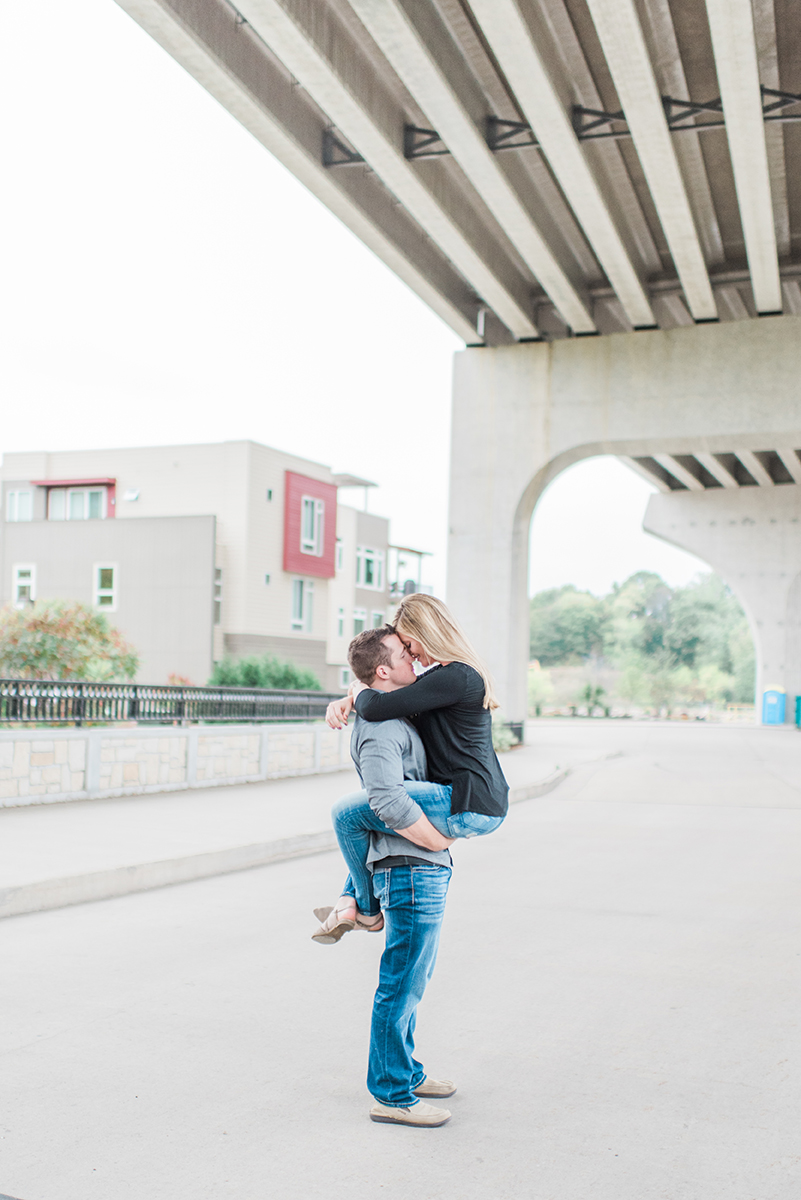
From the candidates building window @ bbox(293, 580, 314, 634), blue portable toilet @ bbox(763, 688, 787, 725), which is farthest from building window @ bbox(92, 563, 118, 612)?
blue portable toilet @ bbox(763, 688, 787, 725)

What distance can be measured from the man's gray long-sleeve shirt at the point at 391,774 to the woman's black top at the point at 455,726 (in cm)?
6

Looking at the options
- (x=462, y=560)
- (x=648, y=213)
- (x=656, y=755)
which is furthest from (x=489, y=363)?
(x=656, y=755)

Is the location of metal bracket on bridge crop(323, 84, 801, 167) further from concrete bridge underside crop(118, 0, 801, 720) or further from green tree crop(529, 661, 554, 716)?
green tree crop(529, 661, 554, 716)

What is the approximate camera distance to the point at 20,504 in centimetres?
4288

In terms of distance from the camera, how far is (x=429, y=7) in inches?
508

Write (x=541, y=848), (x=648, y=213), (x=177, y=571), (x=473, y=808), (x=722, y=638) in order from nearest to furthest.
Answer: (x=473, y=808), (x=541, y=848), (x=648, y=213), (x=177, y=571), (x=722, y=638)

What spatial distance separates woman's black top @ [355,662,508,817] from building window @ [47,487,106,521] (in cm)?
3882

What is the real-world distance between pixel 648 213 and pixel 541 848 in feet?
43.0

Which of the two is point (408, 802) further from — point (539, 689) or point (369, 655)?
point (539, 689)

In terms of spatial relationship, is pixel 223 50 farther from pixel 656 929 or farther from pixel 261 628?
pixel 261 628

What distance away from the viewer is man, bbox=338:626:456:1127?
3.73 m

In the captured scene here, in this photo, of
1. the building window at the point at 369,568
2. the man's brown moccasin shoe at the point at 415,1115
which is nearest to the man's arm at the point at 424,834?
the man's brown moccasin shoe at the point at 415,1115

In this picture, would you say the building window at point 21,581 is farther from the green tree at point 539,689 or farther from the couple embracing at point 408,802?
the green tree at point 539,689

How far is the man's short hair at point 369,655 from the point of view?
385cm
